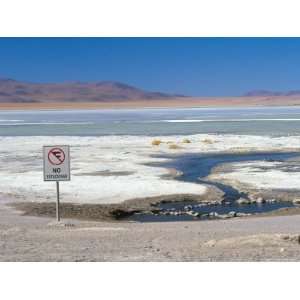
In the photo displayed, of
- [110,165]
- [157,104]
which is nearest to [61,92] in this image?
[157,104]

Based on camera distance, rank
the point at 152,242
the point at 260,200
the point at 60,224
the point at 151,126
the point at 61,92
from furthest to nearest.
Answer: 1. the point at 61,92
2. the point at 151,126
3. the point at 260,200
4. the point at 60,224
5. the point at 152,242

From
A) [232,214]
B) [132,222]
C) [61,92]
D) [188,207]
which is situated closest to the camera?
[132,222]

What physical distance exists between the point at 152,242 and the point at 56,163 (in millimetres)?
3065

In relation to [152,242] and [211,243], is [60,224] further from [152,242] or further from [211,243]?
[211,243]

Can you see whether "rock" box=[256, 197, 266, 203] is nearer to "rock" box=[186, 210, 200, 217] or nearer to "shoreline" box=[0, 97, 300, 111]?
"rock" box=[186, 210, 200, 217]

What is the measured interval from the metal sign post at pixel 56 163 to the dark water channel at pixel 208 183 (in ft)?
11.6

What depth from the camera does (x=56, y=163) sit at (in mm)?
12391

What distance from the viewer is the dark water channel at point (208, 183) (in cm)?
1580

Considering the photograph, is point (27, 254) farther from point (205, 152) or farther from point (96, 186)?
point (205, 152)

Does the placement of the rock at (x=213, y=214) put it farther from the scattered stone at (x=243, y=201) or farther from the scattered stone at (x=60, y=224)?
the scattered stone at (x=60, y=224)

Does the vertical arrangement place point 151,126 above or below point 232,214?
above

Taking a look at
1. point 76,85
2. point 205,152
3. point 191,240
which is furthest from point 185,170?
point 76,85

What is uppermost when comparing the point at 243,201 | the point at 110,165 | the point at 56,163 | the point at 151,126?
the point at 151,126

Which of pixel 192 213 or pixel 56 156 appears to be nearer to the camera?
pixel 56 156
